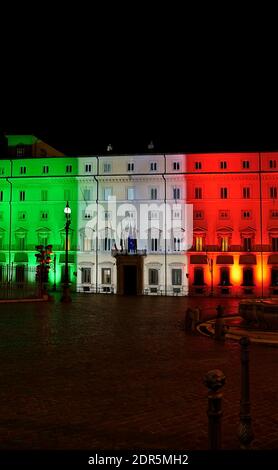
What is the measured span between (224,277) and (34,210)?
2025cm

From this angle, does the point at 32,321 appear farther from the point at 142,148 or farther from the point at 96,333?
the point at 142,148

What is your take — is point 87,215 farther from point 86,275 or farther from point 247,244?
point 247,244

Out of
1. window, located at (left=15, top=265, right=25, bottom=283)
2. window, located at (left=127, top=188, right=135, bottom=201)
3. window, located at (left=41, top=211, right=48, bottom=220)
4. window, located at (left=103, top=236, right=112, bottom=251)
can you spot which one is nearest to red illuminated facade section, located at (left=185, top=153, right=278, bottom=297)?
window, located at (left=127, top=188, right=135, bottom=201)

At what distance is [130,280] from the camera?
48.3m

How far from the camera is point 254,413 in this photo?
6746 millimetres

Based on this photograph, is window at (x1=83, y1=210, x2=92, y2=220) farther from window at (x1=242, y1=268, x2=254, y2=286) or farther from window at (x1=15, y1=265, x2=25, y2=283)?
window at (x1=242, y1=268, x2=254, y2=286)

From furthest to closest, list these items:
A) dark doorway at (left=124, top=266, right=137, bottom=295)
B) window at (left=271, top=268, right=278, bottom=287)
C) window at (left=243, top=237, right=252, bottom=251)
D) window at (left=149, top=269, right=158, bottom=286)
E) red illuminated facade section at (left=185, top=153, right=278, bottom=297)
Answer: dark doorway at (left=124, top=266, right=137, bottom=295)
window at (left=149, top=269, right=158, bottom=286)
window at (left=243, top=237, right=252, bottom=251)
red illuminated facade section at (left=185, top=153, right=278, bottom=297)
window at (left=271, top=268, right=278, bottom=287)

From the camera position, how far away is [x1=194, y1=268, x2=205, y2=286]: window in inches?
1843

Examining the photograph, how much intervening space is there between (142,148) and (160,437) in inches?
1922

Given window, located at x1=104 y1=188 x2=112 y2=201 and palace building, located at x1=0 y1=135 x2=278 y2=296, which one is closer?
palace building, located at x1=0 y1=135 x2=278 y2=296

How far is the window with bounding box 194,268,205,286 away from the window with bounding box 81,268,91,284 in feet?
34.6

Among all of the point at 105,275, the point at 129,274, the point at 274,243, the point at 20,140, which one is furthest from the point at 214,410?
the point at 20,140

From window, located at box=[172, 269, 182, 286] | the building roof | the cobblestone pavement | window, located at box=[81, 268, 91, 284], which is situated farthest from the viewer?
the building roof

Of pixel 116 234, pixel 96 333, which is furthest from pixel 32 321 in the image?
pixel 116 234
